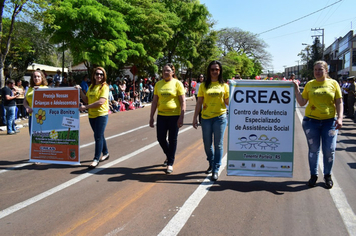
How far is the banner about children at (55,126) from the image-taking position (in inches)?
249

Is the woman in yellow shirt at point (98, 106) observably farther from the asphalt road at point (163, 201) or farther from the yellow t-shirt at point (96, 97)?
the asphalt road at point (163, 201)

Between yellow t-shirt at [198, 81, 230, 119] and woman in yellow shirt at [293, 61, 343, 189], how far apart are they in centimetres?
116

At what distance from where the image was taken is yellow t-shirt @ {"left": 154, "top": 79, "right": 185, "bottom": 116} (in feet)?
18.7

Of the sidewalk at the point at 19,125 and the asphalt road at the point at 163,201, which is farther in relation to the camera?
the sidewalk at the point at 19,125

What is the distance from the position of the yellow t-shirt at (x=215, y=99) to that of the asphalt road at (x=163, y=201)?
46.1 inches

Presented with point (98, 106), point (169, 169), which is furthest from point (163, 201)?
point (98, 106)

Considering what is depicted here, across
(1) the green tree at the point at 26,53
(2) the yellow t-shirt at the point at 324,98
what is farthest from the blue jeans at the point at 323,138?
(1) the green tree at the point at 26,53

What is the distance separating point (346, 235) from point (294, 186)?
64.3 inches

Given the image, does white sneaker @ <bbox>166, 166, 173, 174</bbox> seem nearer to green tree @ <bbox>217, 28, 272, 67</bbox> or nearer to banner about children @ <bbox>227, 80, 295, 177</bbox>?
banner about children @ <bbox>227, 80, 295, 177</bbox>

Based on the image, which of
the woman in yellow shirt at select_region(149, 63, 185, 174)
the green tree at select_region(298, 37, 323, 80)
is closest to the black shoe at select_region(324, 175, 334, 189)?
the woman in yellow shirt at select_region(149, 63, 185, 174)

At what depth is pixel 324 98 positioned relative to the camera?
4.95 metres

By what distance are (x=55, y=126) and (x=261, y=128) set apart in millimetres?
4031

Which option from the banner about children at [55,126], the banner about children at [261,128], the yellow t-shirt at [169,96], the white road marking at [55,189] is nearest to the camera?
the white road marking at [55,189]

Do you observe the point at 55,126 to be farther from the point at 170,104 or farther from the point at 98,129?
the point at 170,104
